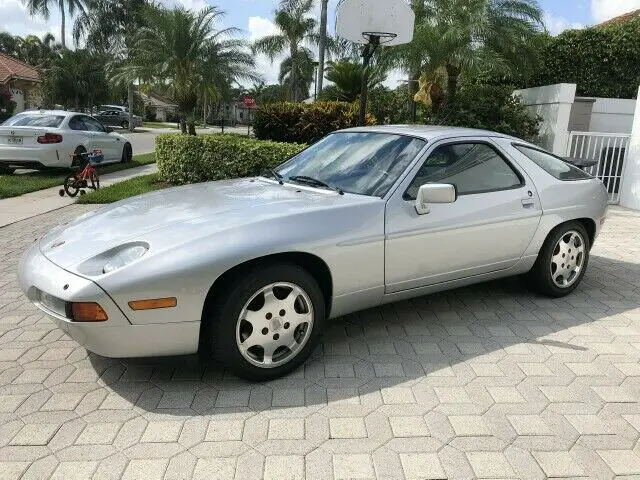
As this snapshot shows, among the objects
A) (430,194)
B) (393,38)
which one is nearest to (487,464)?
(430,194)

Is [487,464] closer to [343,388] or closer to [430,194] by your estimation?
[343,388]

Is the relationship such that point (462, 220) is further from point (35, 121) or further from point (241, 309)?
point (35, 121)

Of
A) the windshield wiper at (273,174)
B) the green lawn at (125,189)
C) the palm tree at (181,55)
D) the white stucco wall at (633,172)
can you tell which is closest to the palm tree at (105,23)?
the palm tree at (181,55)

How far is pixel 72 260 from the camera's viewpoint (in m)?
2.98

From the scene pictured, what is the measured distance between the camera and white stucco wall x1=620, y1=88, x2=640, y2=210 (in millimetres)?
9516

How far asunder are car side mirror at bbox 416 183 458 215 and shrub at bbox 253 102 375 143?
859 cm

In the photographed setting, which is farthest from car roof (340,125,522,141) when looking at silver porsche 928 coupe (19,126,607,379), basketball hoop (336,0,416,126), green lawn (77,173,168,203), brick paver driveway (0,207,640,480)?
green lawn (77,173,168,203)

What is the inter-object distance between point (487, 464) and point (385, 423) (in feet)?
1.76

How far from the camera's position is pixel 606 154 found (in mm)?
9750

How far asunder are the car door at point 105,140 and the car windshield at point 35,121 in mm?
822

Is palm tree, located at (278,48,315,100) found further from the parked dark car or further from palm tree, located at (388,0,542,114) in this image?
palm tree, located at (388,0,542,114)

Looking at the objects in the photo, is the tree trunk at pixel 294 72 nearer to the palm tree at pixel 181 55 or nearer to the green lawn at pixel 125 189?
the palm tree at pixel 181 55

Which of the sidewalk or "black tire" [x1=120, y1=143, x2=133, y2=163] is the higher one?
"black tire" [x1=120, y1=143, x2=133, y2=163]

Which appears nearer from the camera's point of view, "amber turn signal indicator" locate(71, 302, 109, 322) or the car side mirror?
"amber turn signal indicator" locate(71, 302, 109, 322)
